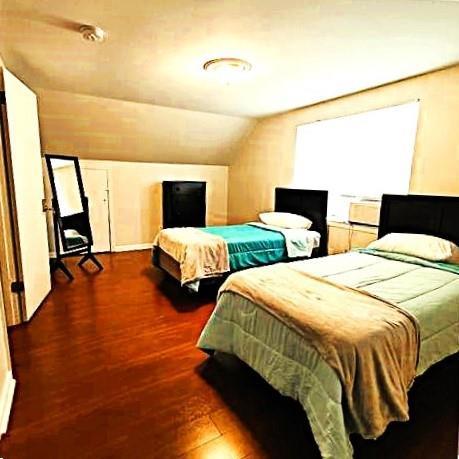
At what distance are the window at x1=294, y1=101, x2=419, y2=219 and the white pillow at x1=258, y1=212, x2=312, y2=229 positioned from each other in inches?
14.7

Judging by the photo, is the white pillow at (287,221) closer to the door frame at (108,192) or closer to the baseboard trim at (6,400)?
the door frame at (108,192)

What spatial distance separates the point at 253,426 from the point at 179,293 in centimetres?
193

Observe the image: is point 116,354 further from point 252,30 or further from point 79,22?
point 252,30

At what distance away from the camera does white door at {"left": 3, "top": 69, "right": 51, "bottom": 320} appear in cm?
243

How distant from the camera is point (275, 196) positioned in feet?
15.4

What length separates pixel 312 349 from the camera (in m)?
1.38

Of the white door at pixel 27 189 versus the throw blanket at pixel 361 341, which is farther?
the white door at pixel 27 189

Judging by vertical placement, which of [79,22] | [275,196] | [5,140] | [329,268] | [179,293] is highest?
[79,22]

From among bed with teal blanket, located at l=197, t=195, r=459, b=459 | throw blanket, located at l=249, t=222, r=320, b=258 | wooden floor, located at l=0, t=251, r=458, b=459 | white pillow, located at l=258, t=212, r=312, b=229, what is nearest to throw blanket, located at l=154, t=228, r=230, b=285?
wooden floor, located at l=0, t=251, r=458, b=459

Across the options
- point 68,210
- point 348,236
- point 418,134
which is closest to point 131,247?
point 68,210

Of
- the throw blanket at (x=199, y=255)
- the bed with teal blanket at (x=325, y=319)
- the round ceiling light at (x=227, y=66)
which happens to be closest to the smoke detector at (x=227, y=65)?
the round ceiling light at (x=227, y=66)

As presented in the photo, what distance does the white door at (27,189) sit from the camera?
2434 mm

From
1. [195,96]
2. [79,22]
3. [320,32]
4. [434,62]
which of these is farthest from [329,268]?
[195,96]

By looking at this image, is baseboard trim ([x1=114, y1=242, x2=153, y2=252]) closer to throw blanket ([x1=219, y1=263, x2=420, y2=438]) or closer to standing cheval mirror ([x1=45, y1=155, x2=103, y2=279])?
standing cheval mirror ([x1=45, y1=155, x2=103, y2=279])
